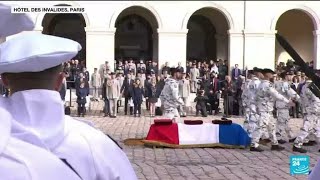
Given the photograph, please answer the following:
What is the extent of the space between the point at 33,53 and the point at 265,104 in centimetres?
1103

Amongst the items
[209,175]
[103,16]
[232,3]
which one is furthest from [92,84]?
[209,175]

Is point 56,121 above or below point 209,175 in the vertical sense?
above

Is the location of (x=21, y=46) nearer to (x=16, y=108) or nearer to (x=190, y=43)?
(x=16, y=108)

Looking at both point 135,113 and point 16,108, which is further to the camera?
point 135,113

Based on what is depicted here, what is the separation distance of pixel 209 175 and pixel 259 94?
415cm

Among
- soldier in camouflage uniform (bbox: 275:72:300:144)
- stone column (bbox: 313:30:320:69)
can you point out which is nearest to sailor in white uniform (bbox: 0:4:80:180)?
soldier in camouflage uniform (bbox: 275:72:300:144)

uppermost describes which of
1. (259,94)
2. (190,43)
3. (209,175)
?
(190,43)

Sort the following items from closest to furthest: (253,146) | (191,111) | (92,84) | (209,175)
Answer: (209,175) → (253,146) → (191,111) → (92,84)

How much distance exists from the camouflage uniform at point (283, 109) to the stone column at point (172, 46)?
1744cm

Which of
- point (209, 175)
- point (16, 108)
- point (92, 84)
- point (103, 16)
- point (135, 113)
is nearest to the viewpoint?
point (16, 108)

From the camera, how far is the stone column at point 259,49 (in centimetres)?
3180

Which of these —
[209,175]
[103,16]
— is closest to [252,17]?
[103,16]

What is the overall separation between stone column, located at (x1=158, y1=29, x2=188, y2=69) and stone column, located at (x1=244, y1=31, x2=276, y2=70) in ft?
11.2

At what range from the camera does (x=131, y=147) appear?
1333cm
